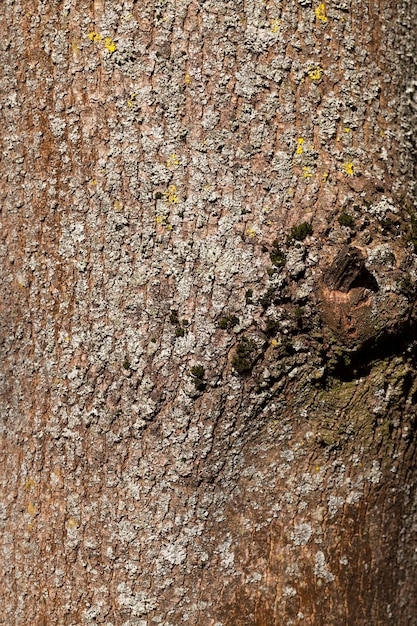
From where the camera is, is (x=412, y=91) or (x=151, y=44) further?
(x=412, y=91)

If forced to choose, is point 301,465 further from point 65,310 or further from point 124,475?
point 65,310

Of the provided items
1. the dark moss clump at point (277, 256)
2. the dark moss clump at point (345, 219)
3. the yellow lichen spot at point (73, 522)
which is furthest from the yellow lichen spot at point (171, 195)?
the yellow lichen spot at point (73, 522)

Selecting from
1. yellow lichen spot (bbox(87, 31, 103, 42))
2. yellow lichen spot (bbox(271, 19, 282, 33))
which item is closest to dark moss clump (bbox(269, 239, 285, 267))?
yellow lichen spot (bbox(271, 19, 282, 33))

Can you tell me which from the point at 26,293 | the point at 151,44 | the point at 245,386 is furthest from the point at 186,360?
the point at 151,44

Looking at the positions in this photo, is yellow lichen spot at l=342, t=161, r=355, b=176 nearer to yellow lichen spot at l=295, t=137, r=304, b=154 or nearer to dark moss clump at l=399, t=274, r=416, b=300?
yellow lichen spot at l=295, t=137, r=304, b=154

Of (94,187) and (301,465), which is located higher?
(94,187)

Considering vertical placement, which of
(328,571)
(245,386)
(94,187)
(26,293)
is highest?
(94,187)

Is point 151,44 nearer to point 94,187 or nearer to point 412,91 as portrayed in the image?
point 94,187
